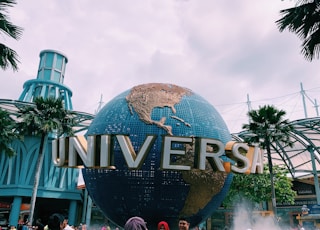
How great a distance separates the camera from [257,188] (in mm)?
31000

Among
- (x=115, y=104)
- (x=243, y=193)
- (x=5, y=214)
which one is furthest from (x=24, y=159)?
(x=115, y=104)

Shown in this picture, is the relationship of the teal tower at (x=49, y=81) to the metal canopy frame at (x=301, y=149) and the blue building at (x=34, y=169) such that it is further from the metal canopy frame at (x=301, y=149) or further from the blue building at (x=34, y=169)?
the metal canopy frame at (x=301, y=149)

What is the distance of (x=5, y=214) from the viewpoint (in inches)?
1537

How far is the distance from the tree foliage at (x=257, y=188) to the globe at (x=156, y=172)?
70.4 ft

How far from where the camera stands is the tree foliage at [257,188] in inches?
1225

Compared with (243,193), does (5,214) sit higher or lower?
lower

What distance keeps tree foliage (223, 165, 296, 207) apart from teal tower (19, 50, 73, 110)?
23.5 m

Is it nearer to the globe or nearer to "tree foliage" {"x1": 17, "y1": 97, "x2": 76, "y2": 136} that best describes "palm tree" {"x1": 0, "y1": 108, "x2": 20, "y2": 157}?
"tree foliage" {"x1": 17, "y1": 97, "x2": 76, "y2": 136}

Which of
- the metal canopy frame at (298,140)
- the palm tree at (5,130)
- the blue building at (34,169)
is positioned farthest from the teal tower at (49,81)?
the palm tree at (5,130)

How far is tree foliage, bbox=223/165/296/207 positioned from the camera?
1225 inches

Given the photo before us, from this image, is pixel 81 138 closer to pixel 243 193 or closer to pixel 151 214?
pixel 151 214

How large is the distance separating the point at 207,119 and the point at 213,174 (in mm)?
2015

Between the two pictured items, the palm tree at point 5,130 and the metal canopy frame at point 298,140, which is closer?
the palm tree at point 5,130

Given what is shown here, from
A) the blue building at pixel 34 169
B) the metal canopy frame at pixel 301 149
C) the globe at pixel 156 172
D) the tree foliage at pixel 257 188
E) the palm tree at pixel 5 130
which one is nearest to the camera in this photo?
the globe at pixel 156 172
